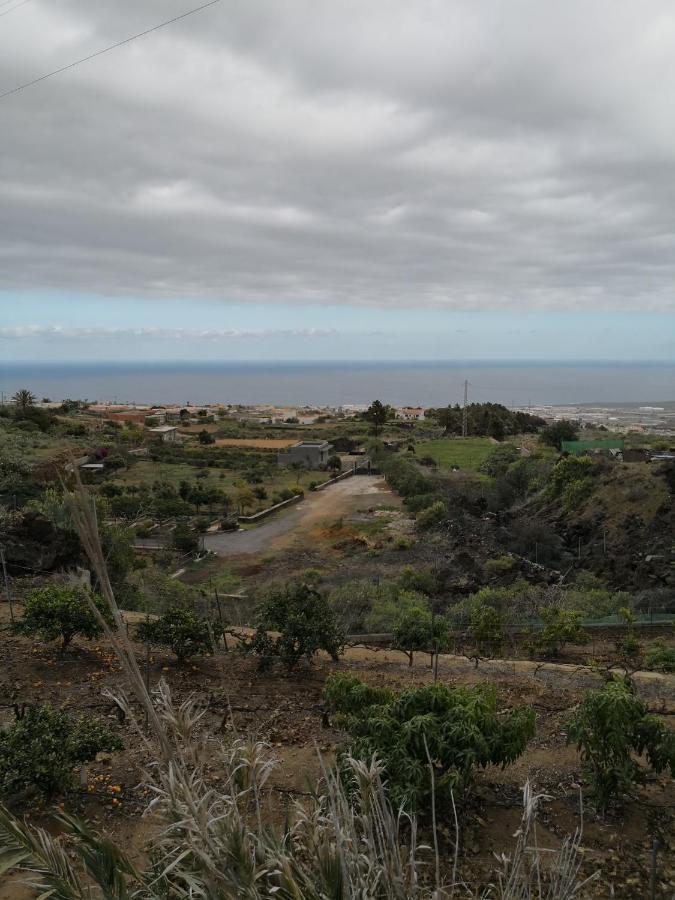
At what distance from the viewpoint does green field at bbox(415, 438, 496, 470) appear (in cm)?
4131

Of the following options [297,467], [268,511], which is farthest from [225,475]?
[268,511]

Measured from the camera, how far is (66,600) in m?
8.31

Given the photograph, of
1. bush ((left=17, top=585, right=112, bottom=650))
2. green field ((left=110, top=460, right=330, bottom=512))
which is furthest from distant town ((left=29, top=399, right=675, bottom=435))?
bush ((left=17, top=585, right=112, bottom=650))

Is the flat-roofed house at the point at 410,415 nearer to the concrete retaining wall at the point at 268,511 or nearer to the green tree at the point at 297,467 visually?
the green tree at the point at 297,467

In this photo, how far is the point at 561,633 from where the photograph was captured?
30.8ft

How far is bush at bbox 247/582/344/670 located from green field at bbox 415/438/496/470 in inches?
1249

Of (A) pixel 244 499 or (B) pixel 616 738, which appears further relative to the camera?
(A) pixel 244 499

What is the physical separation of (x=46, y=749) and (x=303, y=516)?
23197 millimetres

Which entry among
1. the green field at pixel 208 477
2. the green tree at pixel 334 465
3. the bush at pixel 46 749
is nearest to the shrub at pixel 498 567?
the bush at pixel 46 749

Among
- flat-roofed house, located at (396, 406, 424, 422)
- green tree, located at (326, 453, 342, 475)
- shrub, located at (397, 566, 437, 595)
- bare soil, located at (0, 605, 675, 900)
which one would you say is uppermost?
flat-roofed house, located at (396, 406, 424, 422)

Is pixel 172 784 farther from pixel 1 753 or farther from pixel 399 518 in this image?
pixel 399 518

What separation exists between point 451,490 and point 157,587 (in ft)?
→ 55.8

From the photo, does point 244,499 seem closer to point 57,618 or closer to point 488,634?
point 488,634

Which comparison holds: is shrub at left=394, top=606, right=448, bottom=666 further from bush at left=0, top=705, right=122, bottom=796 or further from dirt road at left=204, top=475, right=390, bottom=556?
dirt road at left=204, top=475, right=390, bottom=556
